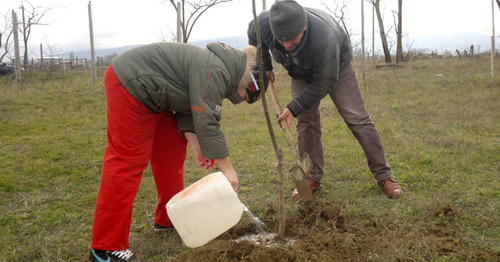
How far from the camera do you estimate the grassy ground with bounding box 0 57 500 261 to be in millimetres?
2363

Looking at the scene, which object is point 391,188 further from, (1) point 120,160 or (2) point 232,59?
(1) point 120,160

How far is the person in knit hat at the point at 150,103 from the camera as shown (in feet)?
6.68

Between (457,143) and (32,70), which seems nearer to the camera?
(457,143)

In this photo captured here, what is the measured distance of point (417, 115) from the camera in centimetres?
654

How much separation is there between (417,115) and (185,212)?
5.45 meters

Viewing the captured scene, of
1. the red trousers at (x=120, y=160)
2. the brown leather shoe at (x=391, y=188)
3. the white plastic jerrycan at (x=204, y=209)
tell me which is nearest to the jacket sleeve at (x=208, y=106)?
the white plastic jerrycan at (x=204, y=209)

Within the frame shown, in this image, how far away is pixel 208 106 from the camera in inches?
Answer: 78.9

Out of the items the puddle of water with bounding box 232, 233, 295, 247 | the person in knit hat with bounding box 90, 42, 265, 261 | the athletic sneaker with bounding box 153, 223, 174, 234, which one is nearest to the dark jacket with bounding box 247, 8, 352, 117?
the person in knit hat with bounding box 90, 42, 265, 261

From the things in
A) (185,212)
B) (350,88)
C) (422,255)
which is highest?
(350,88)

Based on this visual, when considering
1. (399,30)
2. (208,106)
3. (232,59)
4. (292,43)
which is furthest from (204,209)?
(399,30)

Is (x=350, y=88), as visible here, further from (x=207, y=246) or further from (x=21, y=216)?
(x=21, y=216)

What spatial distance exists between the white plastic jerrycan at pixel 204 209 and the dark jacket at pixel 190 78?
0.54 feet

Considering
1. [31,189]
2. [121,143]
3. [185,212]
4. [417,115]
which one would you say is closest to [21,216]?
[31,189]

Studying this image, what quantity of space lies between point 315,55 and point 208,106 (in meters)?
1.00
